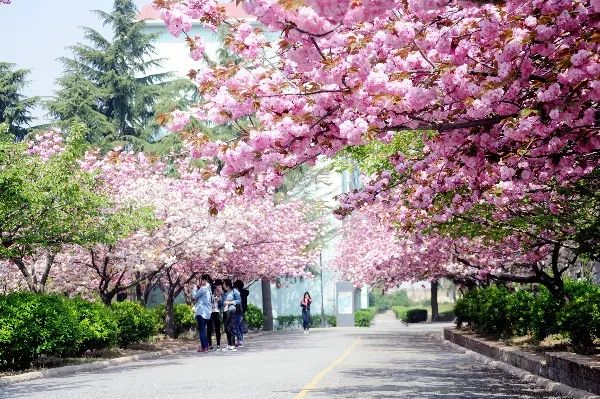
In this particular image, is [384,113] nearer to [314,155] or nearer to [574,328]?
[314,155]

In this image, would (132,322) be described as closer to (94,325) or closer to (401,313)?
(94,325)

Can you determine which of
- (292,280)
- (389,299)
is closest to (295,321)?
(292,280)

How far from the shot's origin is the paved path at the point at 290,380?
1205 centimetres

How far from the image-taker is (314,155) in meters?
9.61

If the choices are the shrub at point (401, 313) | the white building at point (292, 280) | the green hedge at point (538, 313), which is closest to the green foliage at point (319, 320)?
the white building at point (292, 280)

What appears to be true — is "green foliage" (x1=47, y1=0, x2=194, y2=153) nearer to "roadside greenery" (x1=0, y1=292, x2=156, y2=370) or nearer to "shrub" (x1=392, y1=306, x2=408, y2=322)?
"roadside greenery" (x1=0, y1=292, x2=156, y2=370)

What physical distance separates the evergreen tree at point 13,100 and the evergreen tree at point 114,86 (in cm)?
220

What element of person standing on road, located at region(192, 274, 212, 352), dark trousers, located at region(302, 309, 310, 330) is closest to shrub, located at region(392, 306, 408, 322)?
dark trousers, located at region(302, 309, 310, 330)

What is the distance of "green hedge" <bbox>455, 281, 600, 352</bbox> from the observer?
44.9 feet

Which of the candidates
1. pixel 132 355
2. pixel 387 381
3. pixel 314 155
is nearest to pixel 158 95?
pixel 132 355

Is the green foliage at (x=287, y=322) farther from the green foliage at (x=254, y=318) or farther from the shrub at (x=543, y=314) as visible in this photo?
the shrub at (x=543, y=314)

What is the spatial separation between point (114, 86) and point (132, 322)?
69.3 ft

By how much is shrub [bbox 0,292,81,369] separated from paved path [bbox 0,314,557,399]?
120 centimetres

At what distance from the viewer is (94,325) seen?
67.5 feet
